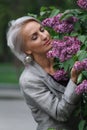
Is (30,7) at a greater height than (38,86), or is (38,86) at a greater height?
(30,7)

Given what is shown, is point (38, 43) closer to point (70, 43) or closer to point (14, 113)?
point (70, 43)

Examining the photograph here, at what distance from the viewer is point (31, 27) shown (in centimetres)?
383

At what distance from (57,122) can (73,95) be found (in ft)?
0.95

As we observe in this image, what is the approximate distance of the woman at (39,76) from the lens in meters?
3.72

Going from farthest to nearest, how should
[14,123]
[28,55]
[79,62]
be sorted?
[14,123], [28,55], [79,62]

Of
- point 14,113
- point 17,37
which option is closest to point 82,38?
point 17,37

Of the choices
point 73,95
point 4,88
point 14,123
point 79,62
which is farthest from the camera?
point 4,88

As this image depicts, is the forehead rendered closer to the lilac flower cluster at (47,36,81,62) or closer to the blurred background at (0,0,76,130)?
the lilac flower cluster at (47,36,81,62)

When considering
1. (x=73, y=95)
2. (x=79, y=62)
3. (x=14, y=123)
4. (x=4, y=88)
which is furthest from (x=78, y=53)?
(x=4, y=88)

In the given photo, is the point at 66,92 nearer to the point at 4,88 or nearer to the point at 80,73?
the point at 80,73

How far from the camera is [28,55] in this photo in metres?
3.88

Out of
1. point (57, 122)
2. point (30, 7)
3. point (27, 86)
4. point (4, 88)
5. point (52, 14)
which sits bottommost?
point (57, 122)

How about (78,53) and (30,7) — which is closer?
(78,53)

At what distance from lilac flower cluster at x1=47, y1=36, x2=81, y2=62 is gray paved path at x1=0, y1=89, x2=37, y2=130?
936cm
